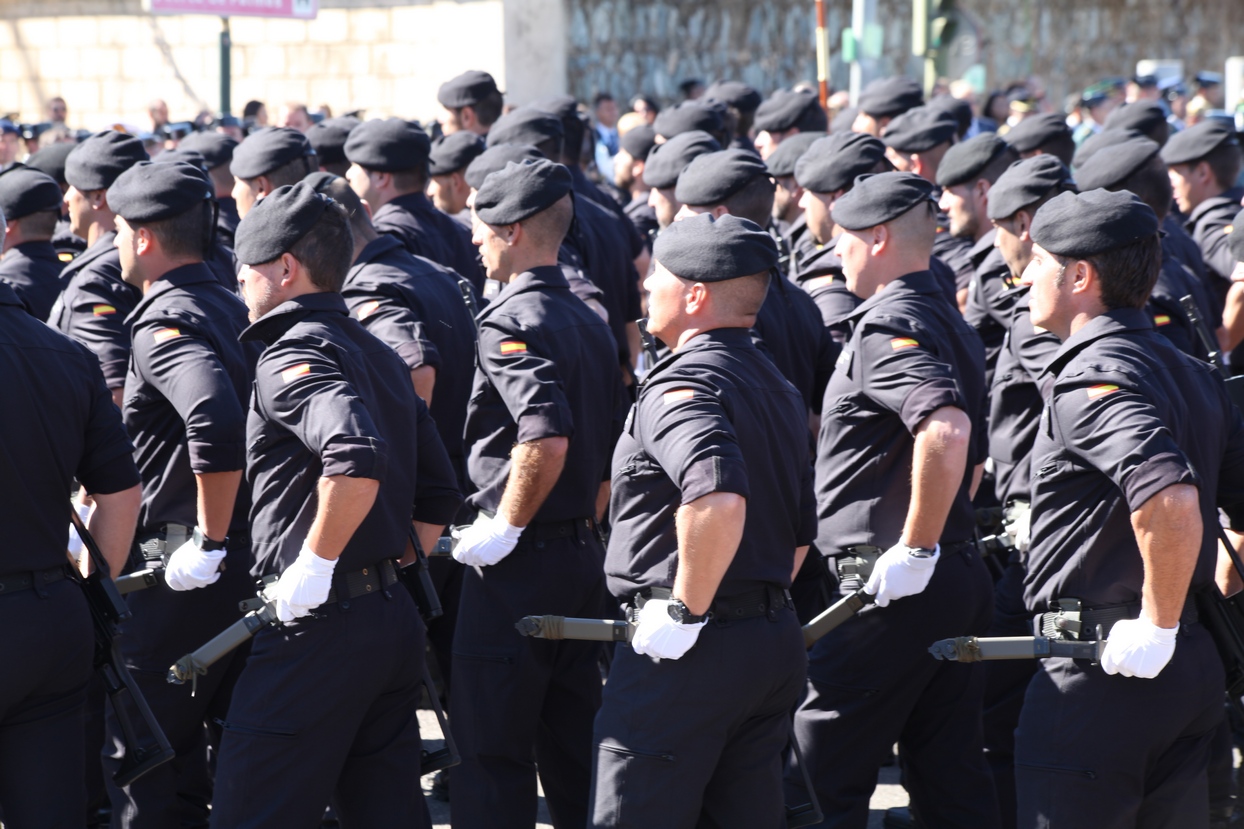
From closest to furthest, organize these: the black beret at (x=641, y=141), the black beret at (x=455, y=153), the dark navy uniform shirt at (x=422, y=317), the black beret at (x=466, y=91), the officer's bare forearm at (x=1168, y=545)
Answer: the officer's bare forearm at (x=1168, y=545) < the dark navy uniform shirt at (x=422, y=317) < the black beret at (x=455, y=153) < the black beret at (x=466, y=91) < the black beret at (x=641, y=141)

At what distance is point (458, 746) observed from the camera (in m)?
4.56

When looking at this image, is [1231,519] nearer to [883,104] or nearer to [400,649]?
[400,649]

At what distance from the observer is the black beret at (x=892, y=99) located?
1014 cm

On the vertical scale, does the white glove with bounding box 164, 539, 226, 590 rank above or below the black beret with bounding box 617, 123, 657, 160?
below

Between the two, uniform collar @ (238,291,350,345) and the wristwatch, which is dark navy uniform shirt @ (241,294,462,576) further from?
the wristwatch

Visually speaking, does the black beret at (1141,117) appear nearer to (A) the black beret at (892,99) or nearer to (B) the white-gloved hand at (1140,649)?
(A) the black beret at (892,99)

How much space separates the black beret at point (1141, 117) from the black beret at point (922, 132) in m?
1.79

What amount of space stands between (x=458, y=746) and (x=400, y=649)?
76 cm

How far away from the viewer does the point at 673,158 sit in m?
6.95

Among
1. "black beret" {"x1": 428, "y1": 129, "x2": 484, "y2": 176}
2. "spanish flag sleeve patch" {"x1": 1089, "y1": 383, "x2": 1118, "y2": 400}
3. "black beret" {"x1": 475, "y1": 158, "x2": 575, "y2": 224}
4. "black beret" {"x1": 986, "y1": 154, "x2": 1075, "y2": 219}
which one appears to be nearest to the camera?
"spanish flag sleeve patch" {"x1": 1089, "y1": 383, "x2": 1118, "y2": 400}

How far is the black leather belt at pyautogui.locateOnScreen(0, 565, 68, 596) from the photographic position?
3.73m

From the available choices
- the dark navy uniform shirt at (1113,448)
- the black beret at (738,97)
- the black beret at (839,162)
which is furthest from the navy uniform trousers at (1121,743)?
the black beret at (738,97)

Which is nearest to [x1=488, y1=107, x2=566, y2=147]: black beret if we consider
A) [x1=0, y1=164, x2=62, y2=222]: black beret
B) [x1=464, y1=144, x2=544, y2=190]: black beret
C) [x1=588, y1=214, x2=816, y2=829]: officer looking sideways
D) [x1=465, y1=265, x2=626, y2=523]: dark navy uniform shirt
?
[x1=464, y1=144, x2=544, y2=190]: black beret

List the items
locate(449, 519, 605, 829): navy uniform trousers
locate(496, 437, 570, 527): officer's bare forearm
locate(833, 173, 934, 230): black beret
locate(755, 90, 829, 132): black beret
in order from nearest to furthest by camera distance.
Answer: locate(496, 437, 570, 527): officer's bare forearm, locate(449, 519, 605, 829): navy uniform trousers, locate(833, 173, 934, 230): black beret, locate(755, 90, 829, 132): black beret
